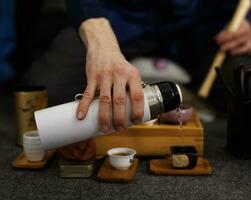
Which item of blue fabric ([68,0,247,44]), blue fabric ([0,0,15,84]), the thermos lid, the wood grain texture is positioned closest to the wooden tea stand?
the thermos lid

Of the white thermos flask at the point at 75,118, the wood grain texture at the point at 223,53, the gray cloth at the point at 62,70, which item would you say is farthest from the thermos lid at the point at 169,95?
the wood grain texture at the point at 223,53

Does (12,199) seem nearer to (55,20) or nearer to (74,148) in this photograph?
(74,148)

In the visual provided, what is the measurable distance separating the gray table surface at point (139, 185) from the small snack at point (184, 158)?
0.09ft

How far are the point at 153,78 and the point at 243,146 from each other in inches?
26.3

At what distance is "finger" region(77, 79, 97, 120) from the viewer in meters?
0.97

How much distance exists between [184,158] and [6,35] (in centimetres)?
115

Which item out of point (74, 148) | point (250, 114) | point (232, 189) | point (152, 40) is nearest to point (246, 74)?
point (250, 114)

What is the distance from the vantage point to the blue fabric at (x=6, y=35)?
1.93m

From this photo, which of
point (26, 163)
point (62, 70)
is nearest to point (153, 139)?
point (26, 163)

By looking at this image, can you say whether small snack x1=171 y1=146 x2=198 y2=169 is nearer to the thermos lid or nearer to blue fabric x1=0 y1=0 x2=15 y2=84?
the thermos lid

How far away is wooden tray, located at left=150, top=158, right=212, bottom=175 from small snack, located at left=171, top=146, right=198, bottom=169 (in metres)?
0.01

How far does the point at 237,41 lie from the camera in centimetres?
169

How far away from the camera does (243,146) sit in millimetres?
1230

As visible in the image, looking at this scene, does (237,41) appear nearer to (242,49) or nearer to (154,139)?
(242,49)
